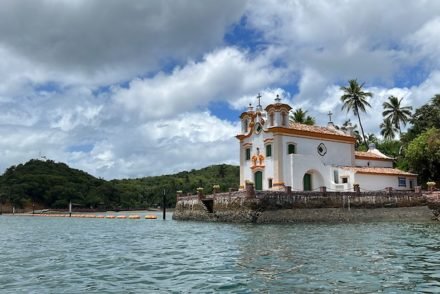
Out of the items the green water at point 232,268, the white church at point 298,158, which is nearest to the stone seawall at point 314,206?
the white church at point 298,158

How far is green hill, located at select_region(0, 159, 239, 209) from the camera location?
123 metres

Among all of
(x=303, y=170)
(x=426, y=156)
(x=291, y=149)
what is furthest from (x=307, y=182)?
(x=426, y=156)

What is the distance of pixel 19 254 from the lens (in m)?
17.3

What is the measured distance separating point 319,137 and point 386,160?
998cm

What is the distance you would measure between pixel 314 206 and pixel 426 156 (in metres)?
16.8

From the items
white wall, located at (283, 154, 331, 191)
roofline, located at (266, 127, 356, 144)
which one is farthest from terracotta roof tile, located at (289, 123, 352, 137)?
white wall, located at (283, 154, 331, 191)

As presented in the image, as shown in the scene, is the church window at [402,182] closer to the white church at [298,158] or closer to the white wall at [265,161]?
the white church at [298,158]

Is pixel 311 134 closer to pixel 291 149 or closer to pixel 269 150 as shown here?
pixel 291 149

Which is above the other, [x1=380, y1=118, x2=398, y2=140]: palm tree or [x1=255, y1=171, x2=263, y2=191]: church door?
[x1=380, y1=118, x2=398, y2=140]: palm tree

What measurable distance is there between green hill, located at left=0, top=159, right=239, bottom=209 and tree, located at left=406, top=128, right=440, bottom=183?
2511 inches

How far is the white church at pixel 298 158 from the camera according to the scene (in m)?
41.8

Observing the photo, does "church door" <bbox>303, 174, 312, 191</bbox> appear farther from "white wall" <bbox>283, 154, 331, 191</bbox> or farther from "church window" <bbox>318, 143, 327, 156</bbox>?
"church window" <bbox>318, 143, 327, 156</bbox>

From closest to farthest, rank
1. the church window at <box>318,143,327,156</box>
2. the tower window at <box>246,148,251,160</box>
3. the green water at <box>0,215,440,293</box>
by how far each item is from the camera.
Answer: the green water at <box>0,215,440,293</box>, the church window at <box>318,143,327,156</box>, the tower window at <box>246,148,251,160</box>

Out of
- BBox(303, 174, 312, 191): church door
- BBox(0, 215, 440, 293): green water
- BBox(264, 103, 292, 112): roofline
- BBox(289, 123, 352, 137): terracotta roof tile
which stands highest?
BBox(264, 103, 292, 112): roofline
